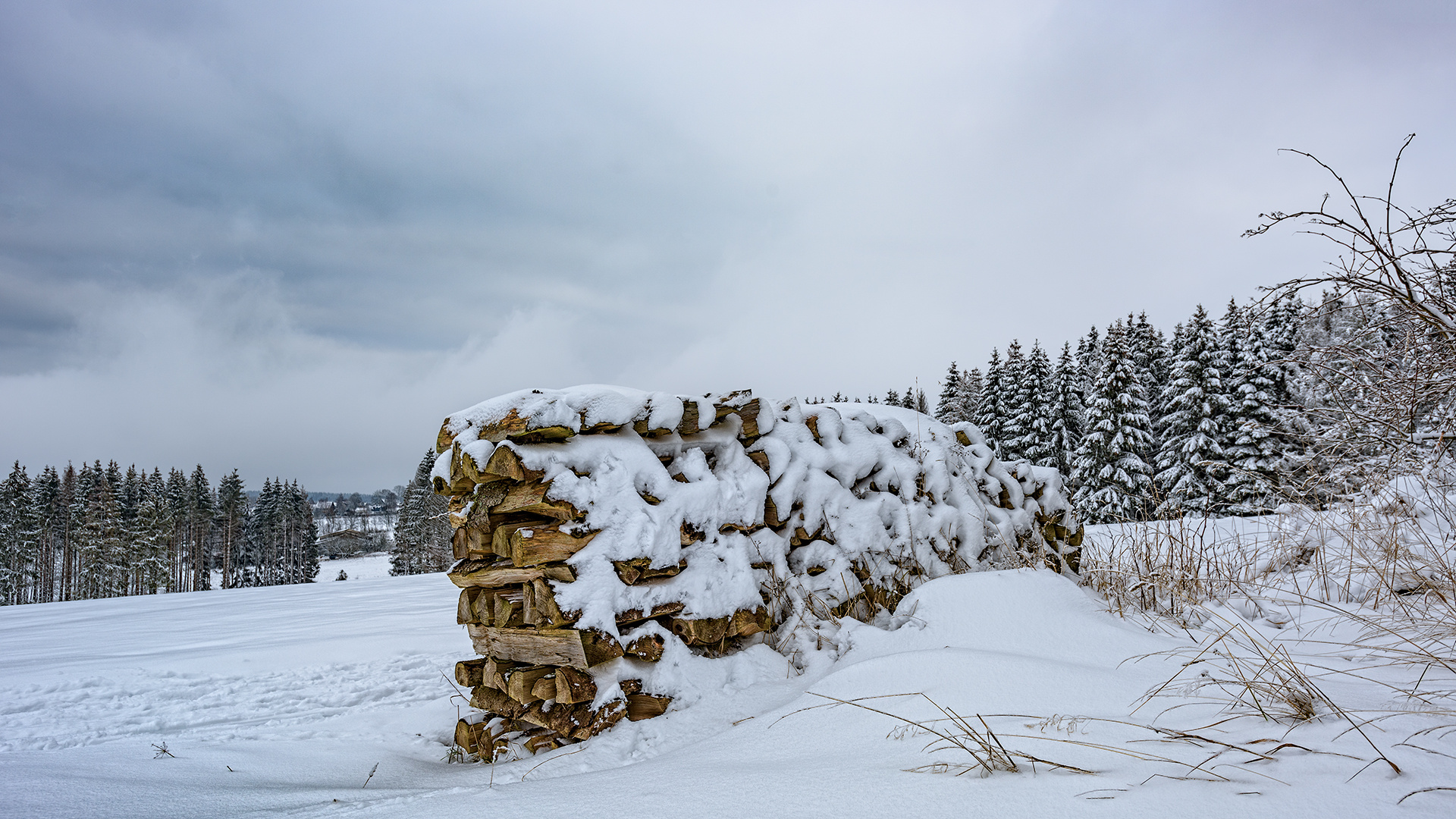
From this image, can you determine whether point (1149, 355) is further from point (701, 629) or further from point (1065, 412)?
point (701, 629)

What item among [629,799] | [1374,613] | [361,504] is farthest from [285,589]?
[361,504]

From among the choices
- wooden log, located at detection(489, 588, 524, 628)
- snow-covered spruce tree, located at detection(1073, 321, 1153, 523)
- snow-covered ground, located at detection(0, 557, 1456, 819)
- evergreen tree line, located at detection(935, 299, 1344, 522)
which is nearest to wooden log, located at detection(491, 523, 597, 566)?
wooden log, located at detection(489, 588, 524, 628)

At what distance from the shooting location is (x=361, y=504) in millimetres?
134250

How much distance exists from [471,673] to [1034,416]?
29.1 m

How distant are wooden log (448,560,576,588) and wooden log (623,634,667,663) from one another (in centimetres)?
47

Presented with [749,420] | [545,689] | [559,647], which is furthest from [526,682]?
[749,420]

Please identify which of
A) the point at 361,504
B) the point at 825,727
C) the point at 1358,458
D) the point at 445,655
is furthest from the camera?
the point at 361,504

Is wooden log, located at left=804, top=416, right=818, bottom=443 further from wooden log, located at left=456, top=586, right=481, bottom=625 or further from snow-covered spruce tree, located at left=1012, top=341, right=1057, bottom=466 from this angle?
snow-covered spruce tree, located at left=1012, top=341, right=1057, bottom=466

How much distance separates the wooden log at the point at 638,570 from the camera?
3.21 metres

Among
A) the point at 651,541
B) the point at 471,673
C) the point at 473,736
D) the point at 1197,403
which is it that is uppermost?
the point at 1197,403

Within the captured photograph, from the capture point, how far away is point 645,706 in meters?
3.06

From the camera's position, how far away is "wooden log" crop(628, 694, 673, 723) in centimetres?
306

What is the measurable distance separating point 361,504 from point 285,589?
139 meters

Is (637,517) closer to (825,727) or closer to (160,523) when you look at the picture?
(825,727)
